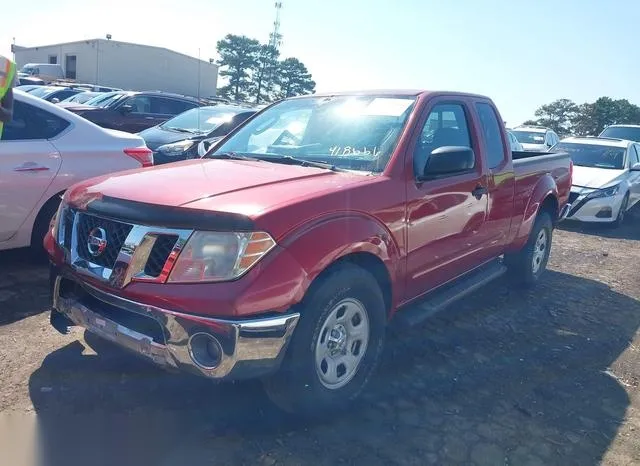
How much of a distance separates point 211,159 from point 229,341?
1872 millimetres

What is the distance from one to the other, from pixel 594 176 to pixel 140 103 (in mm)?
9451

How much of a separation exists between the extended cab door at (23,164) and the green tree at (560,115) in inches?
1454

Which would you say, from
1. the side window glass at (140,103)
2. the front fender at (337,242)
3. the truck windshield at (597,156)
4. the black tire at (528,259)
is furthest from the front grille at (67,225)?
the side window glass at (140,103)

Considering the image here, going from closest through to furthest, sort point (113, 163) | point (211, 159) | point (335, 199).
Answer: point (335, 199) < point (211, 159) < point (113, 163)

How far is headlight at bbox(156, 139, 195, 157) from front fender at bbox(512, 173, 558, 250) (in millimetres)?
5511

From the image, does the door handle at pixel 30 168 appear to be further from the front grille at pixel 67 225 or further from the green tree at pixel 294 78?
the green tree at pixel 294 78

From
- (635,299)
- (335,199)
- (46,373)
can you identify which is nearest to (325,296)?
(335,199)

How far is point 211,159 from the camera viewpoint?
13.6 feet

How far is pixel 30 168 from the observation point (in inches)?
193

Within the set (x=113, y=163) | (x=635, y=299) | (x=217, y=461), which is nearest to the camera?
(x=217, y=461)

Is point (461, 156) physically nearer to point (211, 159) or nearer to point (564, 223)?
point (211, 159)

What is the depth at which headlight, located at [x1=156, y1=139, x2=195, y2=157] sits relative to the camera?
9117 mm

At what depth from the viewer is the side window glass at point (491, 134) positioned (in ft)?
15.7

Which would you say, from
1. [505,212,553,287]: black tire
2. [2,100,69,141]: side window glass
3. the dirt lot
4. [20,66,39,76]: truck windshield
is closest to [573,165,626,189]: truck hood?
[505,212,553,287]: black tire
